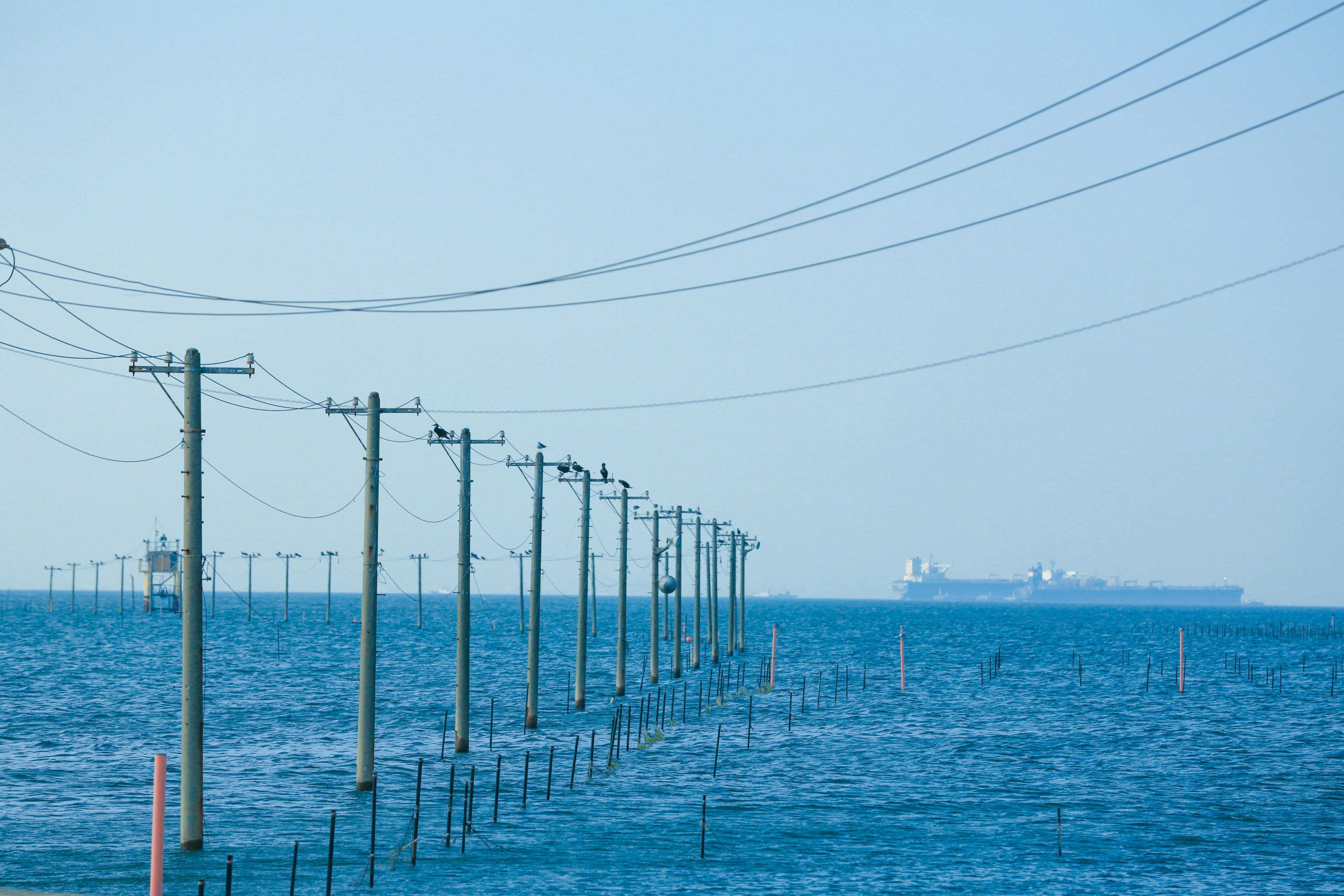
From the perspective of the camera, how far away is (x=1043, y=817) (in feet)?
123

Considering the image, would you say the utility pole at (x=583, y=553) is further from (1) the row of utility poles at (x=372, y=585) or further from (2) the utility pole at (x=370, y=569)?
(2) the utility pole at (x=370, y=569)

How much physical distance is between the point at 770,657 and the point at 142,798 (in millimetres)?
84016

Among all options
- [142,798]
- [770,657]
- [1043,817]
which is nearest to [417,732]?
[142,798]

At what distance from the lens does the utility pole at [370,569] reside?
32.0 meters

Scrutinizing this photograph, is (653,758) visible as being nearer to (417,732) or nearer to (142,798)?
(417,732)

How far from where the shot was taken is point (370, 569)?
32906 millimetres

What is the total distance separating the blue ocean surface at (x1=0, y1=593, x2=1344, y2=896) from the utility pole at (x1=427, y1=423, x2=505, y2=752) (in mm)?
1760

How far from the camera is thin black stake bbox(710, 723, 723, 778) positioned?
44.2 meters

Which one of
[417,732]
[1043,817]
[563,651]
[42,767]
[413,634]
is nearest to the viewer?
[1043,817]

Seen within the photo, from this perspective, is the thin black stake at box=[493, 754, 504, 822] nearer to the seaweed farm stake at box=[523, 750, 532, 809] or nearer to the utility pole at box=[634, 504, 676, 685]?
the seaweed farm stake at box=[523, 750, 532, 809]

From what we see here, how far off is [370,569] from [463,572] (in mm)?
7478

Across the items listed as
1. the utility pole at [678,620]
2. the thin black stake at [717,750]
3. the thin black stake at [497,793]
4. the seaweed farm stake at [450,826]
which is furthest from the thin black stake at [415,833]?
the utility pole at [678,620]

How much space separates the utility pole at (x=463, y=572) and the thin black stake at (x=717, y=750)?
8.33 meters

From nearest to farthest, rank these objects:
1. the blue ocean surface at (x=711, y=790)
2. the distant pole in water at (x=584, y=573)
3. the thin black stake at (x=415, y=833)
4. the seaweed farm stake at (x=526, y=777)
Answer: the thin black stake at (x=415, y=833)
the blue ocean surface at (x=711, y=790)
the seaweed farm stake at (x=526, y=777)
the distant pole in water at (x=584, y=573)
